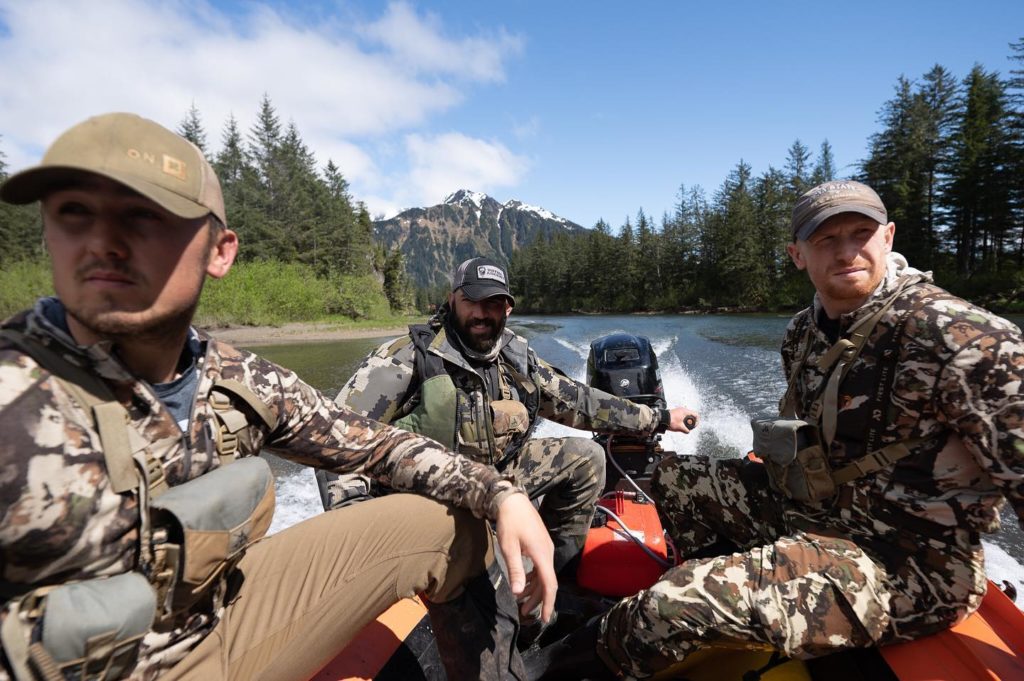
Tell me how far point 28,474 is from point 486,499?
1072 mm

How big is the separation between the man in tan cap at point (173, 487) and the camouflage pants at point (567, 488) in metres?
1.21

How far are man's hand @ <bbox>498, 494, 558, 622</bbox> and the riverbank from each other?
24.8 m

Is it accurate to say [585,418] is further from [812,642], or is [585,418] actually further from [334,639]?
[334,639]

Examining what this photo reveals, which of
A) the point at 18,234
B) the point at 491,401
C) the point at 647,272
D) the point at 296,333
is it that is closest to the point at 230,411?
the point at 491,401

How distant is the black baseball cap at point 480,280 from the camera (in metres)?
2.89

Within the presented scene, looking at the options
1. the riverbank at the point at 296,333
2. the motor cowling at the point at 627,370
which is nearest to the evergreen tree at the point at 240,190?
the riverbank at the point at 296,333

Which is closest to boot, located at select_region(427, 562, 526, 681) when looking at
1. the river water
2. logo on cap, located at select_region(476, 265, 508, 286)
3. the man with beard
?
the man with beard

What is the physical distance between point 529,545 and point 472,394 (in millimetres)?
1442

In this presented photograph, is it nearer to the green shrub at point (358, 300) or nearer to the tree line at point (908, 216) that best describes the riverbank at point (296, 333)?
the green shrub at point (358, 300)

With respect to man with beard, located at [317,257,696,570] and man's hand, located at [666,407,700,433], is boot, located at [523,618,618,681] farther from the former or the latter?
man's hand, located at [666,407,700,433]

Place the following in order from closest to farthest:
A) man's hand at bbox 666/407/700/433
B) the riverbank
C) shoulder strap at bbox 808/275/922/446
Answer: shoulder strap at bbox 808/275/922/446
man's hand at bbox 666/407/700/433
the riverbank

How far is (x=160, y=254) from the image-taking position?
1.16 m

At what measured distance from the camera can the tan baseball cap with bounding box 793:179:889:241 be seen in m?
2.01

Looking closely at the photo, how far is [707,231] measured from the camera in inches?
2058
